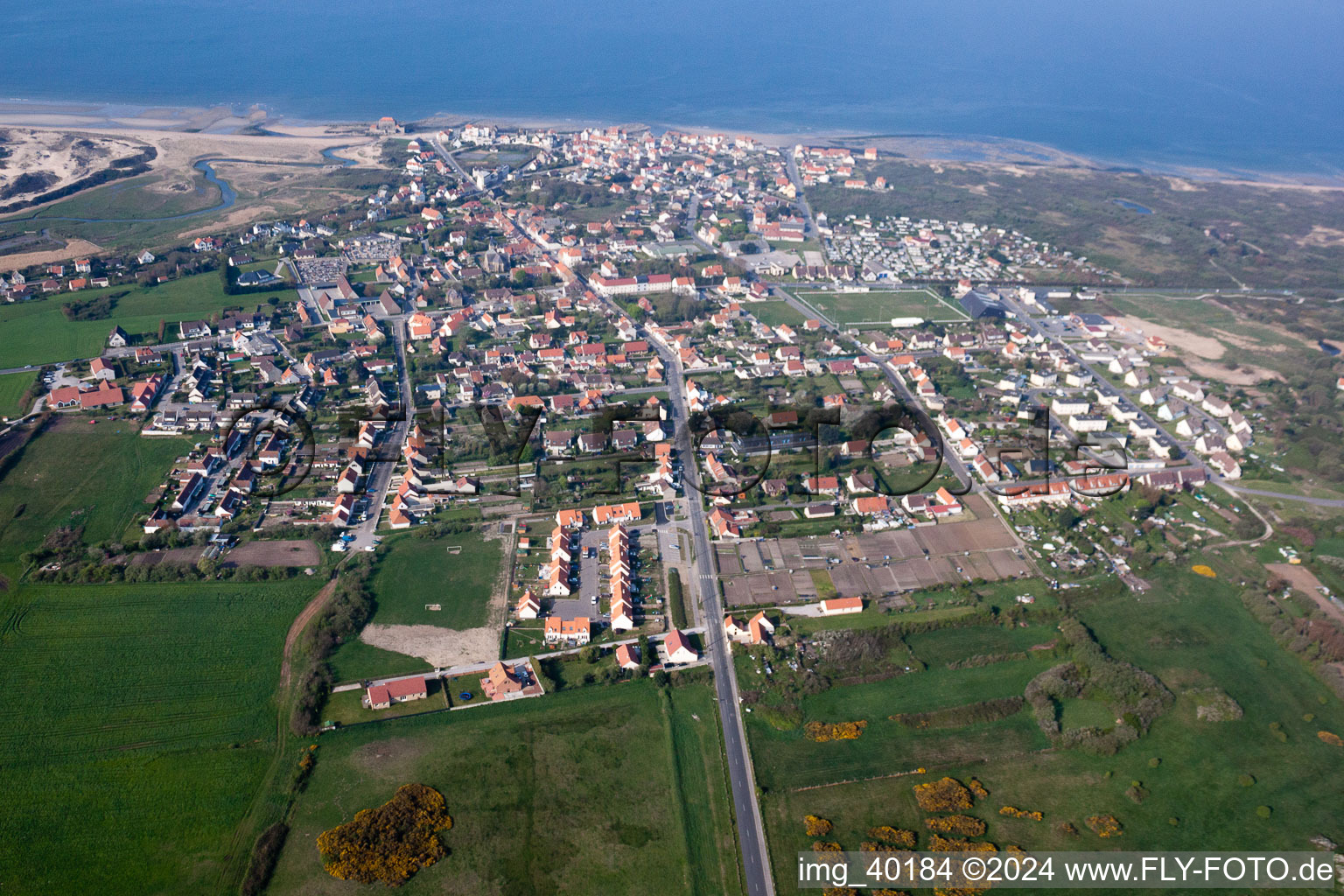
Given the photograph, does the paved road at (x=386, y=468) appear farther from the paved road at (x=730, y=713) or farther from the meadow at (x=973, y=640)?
the meadow at (x=973, y=640)

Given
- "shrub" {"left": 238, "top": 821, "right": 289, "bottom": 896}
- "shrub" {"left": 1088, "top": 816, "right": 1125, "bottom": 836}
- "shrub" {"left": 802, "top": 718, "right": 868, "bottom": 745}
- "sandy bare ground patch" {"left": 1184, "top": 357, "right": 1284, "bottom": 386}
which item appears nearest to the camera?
"shrub" {"left": 238, "top": 821, "right": 289, "bottom": 896}

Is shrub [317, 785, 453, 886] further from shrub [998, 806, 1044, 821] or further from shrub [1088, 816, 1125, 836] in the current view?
shrub [1088, 816, 1125, 836]

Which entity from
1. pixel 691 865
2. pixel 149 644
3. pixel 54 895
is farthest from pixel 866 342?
pixel 54 895

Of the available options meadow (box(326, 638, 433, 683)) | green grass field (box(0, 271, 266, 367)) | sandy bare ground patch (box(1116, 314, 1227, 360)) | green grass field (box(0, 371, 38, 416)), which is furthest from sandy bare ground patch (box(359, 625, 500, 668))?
sandy bare ground patch (box(1116, 314, 1227, 360))

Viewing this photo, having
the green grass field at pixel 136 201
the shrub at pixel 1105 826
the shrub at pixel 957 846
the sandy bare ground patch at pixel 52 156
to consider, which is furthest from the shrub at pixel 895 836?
the sandy bare ground patch at pixel 52 156

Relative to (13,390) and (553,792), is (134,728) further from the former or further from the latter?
(13,390)

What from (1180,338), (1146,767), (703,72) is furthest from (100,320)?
(703,72)

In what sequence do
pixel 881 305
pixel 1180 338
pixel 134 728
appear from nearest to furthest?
pixel 134 728, pixel 1180 338, pixel 881 305
